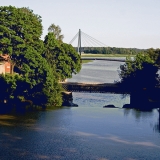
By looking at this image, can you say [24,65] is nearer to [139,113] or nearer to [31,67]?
[31,67]

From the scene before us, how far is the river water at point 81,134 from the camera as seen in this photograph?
29531mm

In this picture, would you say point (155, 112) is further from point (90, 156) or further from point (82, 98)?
point (90, 156)

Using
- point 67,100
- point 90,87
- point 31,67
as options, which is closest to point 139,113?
point 67,100

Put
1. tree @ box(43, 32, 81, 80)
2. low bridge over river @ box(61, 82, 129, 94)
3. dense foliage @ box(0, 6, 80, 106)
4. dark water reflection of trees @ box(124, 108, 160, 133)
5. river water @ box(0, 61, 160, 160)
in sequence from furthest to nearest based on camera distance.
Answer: low bridge over river @ box(61, 82, 129, 94) → tree @ box(43, 32, 81, 80) → dense foliage @ box(0, 6, 80, 106) → dark water reflection of trees @ box(124, 108, 160, 133) → river water @ box(0, 61, 160, 160)

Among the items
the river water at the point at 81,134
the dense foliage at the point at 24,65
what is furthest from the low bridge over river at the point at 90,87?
the river water at the point at 81,134

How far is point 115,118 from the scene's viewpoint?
45469 millimetres

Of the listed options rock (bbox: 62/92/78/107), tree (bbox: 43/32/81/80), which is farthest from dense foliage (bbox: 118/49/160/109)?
tree (bbox: 43/32/81/80)

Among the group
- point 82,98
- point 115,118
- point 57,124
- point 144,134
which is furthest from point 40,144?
point 82,98

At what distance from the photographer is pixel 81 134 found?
119 feet

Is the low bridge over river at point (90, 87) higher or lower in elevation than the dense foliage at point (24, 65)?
lower

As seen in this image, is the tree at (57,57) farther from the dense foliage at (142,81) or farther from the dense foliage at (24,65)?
the dense foliage at (142,81)

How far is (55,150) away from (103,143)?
521cm

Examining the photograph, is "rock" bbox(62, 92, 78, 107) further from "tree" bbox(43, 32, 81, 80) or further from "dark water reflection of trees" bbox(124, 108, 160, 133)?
"dark water reflection of trees" bbox(124, 108, 160, 133)

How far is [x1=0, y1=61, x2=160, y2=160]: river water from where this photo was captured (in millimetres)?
29531
